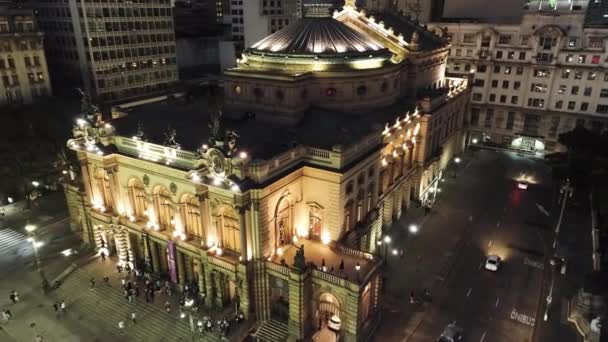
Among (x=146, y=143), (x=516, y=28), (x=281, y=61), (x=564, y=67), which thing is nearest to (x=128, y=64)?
(x=281, y=61)

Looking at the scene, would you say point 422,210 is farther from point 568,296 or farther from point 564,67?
point 564,67

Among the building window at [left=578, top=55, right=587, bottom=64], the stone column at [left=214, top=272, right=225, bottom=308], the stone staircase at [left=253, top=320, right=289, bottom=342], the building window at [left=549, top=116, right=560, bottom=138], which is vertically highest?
the building window at [left=578, top=55, right=587, bottom=64]

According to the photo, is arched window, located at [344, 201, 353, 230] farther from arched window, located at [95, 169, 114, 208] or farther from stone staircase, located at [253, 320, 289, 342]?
arched window, located at [95, 169, 114, 208]

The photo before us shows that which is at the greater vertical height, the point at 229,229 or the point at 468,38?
the point at 468,38

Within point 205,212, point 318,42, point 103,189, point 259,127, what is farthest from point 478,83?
point 103,189

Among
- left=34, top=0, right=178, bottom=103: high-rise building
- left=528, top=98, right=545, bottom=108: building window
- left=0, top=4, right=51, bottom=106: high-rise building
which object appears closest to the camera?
left=0, top=4, right=51, bottom=106: high-rise building

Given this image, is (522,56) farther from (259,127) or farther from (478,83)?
(259,127)

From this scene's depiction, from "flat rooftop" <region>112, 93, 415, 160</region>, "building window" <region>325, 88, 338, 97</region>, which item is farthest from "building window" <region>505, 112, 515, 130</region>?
"building window" <region>325, 88, 338, 97</region>
